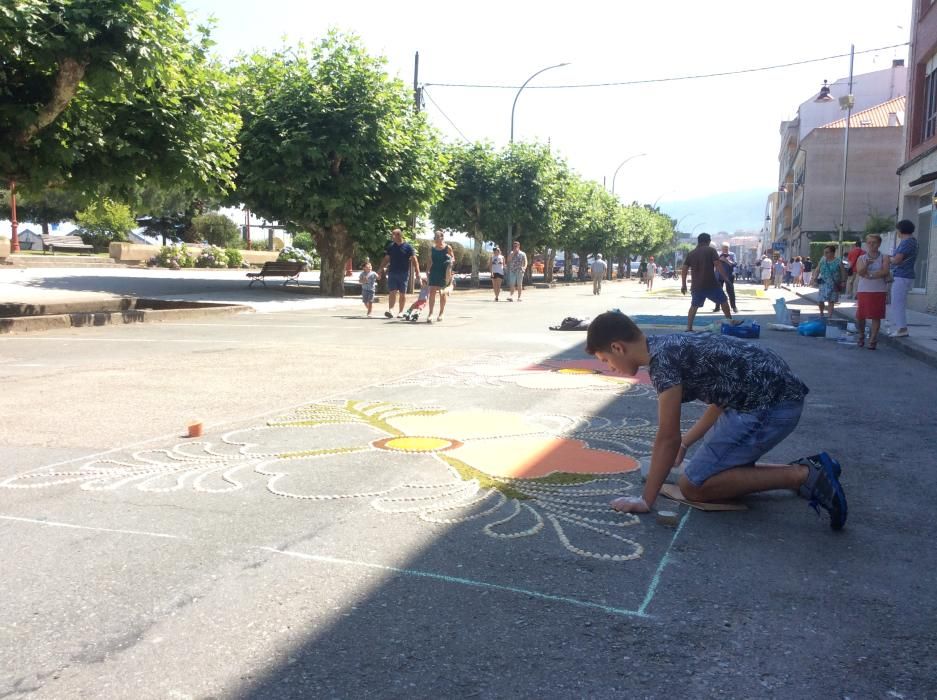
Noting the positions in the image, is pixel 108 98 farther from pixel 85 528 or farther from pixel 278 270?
pixel 278 270

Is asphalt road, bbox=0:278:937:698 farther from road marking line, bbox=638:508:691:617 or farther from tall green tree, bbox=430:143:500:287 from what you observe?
tall green tree, bbox=430:143:500:287

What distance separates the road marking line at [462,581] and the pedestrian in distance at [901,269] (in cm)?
1084

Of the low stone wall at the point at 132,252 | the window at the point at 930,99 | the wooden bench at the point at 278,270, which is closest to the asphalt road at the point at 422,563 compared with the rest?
the window at the point at 930,99

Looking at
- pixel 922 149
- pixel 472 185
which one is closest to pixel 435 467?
pixel 922 149

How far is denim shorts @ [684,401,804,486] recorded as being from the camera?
4.08m

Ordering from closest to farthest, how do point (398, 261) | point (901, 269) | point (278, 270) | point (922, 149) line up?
point (901, 269)
point (398, 261)
point (922, 149)
point (278, 270)

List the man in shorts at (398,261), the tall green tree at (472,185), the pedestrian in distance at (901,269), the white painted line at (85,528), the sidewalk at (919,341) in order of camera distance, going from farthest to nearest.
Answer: the tall green tree at (472,185) → the man in shorts at (398,261) → the pedestrian in distance at (901,269) → the sidewalk at (919,341) → the white painted line at (85,528)

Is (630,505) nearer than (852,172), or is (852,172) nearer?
(630,505)

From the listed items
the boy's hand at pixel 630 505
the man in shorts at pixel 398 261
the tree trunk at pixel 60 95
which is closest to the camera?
the boy's hand at pixel 630 505

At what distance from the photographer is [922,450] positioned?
5.71 m

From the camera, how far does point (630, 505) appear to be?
4051 millimetres

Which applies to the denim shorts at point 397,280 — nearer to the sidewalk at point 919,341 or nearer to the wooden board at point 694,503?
the sidewalk at point 919,341

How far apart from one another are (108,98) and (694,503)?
1341cm

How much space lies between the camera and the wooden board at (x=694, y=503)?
4.20m
